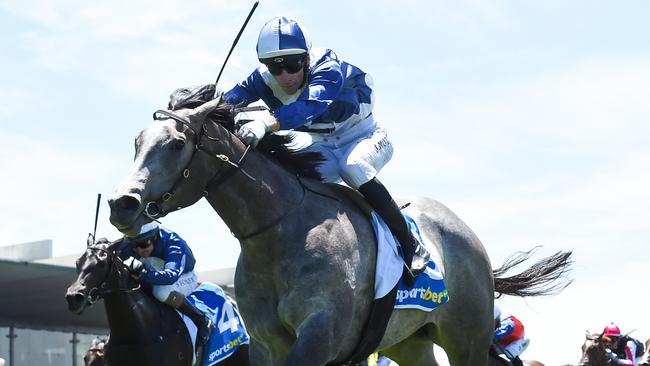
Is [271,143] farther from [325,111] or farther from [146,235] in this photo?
[146,235]

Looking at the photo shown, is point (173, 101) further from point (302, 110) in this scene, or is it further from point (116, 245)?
point (116, 245)

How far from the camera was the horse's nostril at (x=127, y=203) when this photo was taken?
641 centimetres

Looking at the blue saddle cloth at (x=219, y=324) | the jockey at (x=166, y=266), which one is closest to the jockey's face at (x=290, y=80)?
the jockey at (x=166, y=266)

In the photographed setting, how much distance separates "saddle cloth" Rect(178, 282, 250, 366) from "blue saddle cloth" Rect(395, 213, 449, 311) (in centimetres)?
442

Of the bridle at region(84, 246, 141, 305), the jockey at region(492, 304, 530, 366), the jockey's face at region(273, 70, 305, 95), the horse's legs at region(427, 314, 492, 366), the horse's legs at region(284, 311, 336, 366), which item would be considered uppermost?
the jockey's face at region(273, 70, 305, 95)

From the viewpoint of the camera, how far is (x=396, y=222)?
7.83 metres

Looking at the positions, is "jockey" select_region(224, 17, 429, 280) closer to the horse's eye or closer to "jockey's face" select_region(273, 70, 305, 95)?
"jockey's face" select_region(273, 70, 305, 95)

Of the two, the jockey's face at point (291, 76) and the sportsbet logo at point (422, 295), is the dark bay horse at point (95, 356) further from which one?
the jockey's face at point (291, 76)

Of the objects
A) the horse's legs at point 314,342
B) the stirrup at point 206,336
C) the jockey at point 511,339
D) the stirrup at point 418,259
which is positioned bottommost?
the jockey at point 511,339

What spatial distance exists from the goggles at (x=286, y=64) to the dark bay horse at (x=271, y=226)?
0.47m

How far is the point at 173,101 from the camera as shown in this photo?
727cm

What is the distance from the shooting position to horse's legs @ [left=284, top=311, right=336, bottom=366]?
22.3ft

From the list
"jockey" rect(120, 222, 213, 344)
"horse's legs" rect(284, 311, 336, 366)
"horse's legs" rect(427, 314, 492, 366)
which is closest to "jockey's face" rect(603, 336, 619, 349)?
"jockey" rect(120, 222, 213, 344)

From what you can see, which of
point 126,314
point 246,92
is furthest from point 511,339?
point 246,92
